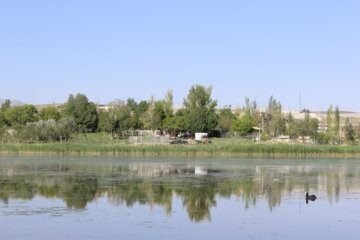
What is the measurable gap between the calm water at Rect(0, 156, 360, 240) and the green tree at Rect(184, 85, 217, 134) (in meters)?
67.1

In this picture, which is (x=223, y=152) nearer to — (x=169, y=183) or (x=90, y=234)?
(x=169, y=183)

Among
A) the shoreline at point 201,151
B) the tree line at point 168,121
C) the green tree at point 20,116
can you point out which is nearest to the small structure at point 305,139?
the tree line at point 168,121

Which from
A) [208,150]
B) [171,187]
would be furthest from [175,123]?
[171,187]

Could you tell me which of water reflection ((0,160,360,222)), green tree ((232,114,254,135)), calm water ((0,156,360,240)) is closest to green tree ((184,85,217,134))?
green tree ((232,114,254,135))

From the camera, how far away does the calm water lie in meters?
17.4

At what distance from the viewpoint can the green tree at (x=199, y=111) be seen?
103m

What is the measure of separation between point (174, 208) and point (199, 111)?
81.9 meters

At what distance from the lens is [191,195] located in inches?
1035

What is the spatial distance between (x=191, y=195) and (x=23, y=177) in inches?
561

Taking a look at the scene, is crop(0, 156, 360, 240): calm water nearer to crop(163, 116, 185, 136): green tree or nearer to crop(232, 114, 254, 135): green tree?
crop(163, 116, 185, 136): green tree

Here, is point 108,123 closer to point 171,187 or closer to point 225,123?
point 225,123

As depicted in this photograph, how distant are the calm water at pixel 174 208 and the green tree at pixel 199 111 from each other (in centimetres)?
6707

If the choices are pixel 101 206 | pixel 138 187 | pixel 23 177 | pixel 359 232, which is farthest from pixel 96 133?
pixel 359 232

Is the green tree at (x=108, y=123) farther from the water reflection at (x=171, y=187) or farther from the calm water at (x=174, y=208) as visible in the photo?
the calm water at (x=174, y=208)
